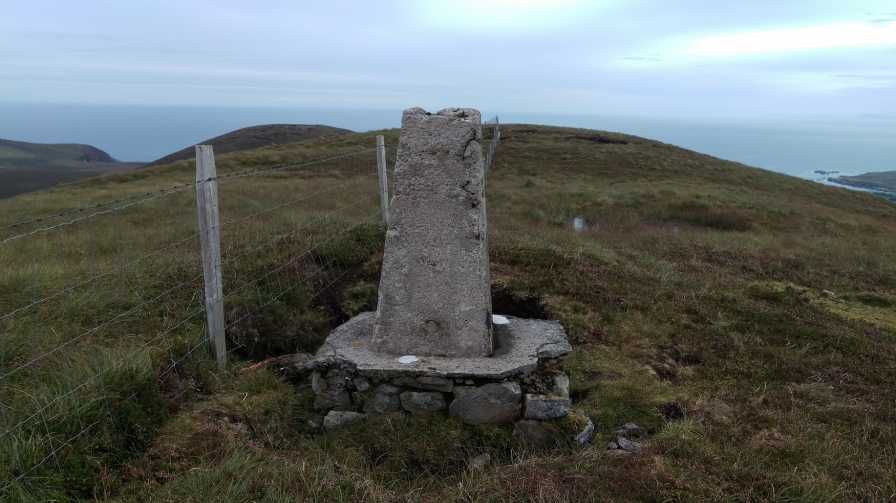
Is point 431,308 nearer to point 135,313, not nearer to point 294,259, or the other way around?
point 294,259

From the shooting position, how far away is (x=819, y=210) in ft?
80.8

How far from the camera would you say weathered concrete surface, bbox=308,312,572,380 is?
5.20 meters

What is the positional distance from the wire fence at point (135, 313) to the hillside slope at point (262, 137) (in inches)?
2094

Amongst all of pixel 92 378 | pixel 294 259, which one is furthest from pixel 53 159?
pixel 92 378

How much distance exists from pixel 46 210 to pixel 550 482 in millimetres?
17974

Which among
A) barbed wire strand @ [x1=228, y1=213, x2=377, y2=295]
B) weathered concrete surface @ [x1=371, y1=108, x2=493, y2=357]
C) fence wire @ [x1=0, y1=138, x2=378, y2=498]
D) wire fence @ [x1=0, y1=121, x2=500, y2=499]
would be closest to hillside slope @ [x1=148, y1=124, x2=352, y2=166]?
barbed wire strand @ [x1=228, y1=213, x2=377, y2=295]

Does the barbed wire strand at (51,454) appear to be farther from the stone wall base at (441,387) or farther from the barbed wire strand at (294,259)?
the barbed wire strand at (294,259)

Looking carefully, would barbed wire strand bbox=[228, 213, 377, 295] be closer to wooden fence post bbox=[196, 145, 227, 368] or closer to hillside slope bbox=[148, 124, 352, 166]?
wooden fence post bbox=[196, 145, 227, 368]

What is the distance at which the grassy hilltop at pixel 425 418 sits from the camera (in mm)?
3881

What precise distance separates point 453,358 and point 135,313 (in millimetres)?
3191

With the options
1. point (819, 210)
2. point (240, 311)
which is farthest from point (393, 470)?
point (819, 210)

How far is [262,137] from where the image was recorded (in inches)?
2648

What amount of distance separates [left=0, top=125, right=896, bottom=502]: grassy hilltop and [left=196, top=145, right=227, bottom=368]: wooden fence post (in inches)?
7.6

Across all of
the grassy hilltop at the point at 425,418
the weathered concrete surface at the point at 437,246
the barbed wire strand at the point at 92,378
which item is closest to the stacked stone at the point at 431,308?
the weathered concrete surface at the point at 437,246
